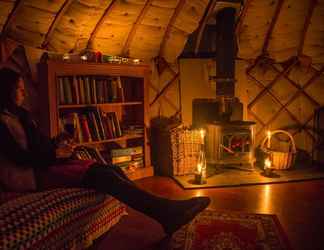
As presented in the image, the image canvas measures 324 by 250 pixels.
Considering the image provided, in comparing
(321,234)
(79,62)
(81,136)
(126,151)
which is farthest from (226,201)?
(79,62)

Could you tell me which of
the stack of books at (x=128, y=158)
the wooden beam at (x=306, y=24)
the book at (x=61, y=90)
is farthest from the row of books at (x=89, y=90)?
the wooden beam at (x=306, y=24)

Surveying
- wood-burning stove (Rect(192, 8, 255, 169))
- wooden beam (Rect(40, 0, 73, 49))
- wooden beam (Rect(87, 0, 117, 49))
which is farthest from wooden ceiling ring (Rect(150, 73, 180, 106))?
wooden beam (Rect(40, 0, 73, 49))

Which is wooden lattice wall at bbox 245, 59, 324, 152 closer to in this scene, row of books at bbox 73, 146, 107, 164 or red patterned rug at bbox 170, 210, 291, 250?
red patterned rug at bbox 170, 210, 291, 250

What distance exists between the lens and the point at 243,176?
10.1 feet

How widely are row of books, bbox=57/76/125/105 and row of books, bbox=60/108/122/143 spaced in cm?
11

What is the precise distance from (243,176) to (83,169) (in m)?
1.85

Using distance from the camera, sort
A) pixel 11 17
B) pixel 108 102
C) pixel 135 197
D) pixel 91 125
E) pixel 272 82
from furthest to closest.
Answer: pixel 272 82
pixel 108 102
pixel 91 125
pixel 11 17
pixel 135 197

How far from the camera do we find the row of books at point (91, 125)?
257cm

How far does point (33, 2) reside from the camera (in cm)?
224

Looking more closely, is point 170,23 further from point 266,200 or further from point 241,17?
point 266,200

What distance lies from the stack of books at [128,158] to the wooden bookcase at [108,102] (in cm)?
4

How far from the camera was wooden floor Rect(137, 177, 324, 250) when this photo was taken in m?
1.91

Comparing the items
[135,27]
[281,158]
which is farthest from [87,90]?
[281,158]

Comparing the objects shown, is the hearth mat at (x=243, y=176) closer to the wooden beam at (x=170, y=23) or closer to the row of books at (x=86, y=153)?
the row of books at (x=86, y=153)
